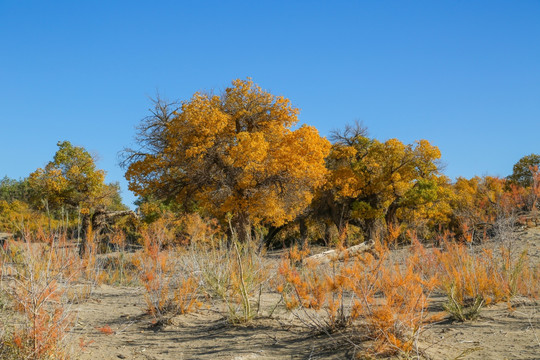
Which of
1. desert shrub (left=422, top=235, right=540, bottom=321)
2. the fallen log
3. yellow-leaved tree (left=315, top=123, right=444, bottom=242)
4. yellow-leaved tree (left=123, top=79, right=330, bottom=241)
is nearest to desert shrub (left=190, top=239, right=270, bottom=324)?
the fallen log

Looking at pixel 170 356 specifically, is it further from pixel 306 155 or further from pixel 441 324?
pixel 306 155

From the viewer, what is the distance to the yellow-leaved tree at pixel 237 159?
1789 cm

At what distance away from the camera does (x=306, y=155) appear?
18.2m

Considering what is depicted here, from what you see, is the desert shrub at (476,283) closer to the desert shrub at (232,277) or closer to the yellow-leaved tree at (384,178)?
the desert shrub at (232,277)

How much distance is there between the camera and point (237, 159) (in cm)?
1783

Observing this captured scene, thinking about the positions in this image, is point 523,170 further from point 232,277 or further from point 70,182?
point 232,277

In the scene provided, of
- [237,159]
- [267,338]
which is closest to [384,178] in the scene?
[237,159]

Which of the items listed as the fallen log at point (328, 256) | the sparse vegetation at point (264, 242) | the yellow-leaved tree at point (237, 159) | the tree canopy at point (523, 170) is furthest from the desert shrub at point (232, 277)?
the tree canopy at point (523, 170)

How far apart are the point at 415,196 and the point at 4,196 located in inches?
1755

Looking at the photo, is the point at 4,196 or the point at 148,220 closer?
the point at 148,220

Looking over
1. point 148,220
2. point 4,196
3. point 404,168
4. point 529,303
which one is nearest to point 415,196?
point 404,168

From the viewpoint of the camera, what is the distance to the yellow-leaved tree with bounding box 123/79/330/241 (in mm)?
17891

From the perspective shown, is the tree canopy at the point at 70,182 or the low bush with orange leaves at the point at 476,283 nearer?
the low bush with orange leaves at the point at 476,283

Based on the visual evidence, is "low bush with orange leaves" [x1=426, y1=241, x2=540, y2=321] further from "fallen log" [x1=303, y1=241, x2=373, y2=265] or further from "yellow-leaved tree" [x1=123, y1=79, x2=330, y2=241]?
"yellow-leaved tree" [x1=123, y1=79, x2=330, y2=241]
